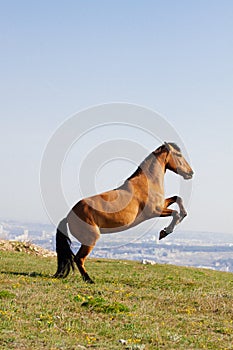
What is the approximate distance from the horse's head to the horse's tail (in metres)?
3.78

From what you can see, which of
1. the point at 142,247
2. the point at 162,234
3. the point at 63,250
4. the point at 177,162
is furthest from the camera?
the point at 142,247

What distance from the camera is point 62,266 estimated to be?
1517cm

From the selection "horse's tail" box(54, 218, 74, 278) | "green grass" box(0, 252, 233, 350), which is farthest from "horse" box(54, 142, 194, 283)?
"green grass" box(0, 252, 233, 350)

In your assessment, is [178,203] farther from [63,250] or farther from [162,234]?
[63,250]

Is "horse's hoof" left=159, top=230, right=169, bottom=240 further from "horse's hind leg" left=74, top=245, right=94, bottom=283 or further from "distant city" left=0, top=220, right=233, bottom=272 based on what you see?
"horse's hind leg" left=74, top=245, right=94, bottom=283

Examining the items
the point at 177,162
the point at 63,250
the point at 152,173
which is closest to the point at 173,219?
the point at 152,173

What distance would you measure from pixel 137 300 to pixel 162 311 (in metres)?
1.18

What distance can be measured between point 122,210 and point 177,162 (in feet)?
8.49

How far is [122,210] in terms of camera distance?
48.6 ft

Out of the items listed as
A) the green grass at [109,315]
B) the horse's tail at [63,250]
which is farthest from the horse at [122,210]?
the green grass at [109,315]

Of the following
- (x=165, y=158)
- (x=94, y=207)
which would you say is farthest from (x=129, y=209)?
(x=165, y=158)

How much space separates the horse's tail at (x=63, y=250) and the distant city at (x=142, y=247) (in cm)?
23

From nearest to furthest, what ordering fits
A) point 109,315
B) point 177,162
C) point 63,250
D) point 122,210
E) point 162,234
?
1. point 109,315
2. point 122,210
3. point 63,250
4. point 162,234
5. point 177,162

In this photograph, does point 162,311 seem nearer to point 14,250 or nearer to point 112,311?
point 112,311
